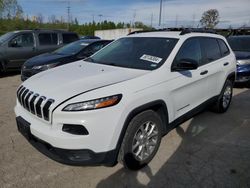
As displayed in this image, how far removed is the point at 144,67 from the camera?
3232 mm

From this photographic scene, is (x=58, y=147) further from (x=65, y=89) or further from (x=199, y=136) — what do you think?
(x=199, y=136)

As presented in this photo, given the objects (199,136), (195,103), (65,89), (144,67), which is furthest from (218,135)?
(65,89)

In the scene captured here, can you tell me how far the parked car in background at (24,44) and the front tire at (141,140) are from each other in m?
7.65

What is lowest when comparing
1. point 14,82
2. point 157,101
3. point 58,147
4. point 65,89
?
point 14,82

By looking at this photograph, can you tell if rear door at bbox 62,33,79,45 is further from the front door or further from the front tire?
the front tire

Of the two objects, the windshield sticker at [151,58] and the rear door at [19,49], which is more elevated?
the windshield sticker at [151,58]

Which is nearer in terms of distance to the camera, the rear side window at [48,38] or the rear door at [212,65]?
the rear door at [212,65]

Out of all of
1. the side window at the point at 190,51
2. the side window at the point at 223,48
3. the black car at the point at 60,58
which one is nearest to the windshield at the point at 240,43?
the side window at the point at 223,48

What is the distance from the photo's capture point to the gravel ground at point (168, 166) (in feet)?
9.19

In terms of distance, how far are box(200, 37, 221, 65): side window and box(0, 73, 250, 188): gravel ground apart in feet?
4.24

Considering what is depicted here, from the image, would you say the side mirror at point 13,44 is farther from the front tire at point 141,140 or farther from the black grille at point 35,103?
the front tire at point 141,140

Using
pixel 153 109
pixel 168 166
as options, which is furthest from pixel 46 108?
pixel 168 166

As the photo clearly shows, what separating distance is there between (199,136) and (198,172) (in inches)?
44.8

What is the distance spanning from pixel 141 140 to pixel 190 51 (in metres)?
1.71
